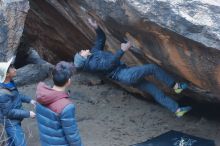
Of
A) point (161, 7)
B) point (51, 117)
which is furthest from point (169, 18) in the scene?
point (51, 117)

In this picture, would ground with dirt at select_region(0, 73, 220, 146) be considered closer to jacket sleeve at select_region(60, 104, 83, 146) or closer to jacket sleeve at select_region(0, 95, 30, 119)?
jacket sleeve at select_region(0, 95, 30, 119)

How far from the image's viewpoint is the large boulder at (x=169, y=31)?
4809mm

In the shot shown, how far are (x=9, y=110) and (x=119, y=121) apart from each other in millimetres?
2324

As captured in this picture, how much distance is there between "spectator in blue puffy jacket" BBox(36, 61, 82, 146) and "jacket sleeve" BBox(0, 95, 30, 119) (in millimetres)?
838

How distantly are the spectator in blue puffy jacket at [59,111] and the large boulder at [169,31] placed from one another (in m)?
1.19

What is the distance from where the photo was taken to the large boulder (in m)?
4.81

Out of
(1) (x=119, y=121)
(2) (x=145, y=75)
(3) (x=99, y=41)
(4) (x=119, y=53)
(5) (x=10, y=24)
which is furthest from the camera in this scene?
(1) (x=119, y=121)

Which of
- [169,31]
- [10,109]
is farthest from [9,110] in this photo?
[169,31]

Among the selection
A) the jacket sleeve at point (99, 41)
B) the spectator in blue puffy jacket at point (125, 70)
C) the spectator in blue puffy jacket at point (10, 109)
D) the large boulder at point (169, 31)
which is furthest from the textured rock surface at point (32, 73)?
the spectator in blue puffy jacket at point (10, 109)

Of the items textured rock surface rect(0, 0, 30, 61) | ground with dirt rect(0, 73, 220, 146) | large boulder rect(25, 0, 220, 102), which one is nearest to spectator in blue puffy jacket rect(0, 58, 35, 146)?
ground with dirt rect(0, 73, 220, 146)

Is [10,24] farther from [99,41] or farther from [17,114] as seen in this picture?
[17,114]

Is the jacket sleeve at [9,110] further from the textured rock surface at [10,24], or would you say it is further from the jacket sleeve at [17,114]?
the textured rock surface at [10,24]

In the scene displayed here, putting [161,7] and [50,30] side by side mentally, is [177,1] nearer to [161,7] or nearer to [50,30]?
[161,7]

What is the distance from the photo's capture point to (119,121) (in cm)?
721
